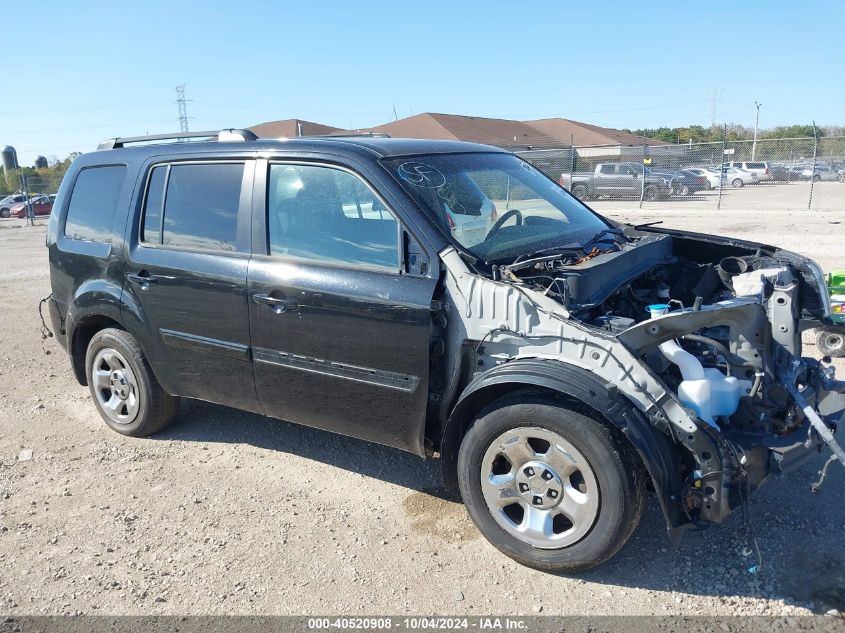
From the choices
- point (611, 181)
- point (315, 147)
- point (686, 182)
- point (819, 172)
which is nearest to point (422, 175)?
point (315, 147)

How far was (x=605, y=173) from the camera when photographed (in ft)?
84.4

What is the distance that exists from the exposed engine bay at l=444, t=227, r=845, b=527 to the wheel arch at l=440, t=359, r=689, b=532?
0.02 metres

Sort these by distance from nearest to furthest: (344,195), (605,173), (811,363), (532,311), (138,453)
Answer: (532,311) → (811,363) → (344,195) → (138,453) → (605,173)

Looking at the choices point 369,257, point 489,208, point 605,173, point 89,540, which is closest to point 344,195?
point 369,257

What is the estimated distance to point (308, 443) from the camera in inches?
189

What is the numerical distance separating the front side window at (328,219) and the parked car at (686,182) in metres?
25.6

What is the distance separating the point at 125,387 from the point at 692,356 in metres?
3.76

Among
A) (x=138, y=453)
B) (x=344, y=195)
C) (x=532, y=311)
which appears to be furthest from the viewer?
(x=138, y=453)

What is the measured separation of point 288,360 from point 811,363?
8.92 ft

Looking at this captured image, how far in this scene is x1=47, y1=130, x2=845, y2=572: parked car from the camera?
2994 millimetres

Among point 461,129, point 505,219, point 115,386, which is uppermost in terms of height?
point 461,129

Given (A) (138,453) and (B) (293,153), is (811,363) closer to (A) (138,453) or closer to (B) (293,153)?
(B) (293,153)

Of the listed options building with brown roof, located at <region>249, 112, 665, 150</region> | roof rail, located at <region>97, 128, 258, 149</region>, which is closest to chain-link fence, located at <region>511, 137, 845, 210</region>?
building with brown roof, located at <region>249, 112, 665, 150</region>

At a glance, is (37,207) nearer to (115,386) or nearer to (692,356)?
(115,386)
